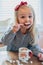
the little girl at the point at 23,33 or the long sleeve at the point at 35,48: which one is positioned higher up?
the little girl at the point at 23,33

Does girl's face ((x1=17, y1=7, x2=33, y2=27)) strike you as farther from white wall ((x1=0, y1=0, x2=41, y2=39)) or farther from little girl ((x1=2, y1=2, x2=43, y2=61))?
white wall ((x1=0, y1=0, x2=41, y2=39))

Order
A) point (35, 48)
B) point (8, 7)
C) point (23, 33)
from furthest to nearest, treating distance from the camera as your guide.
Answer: point (8, 7), point (23, 33), point (35, 48)

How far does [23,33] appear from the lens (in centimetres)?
169

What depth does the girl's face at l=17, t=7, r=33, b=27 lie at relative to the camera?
158 centimetres

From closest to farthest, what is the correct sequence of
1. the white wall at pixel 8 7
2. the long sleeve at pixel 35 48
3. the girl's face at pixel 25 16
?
1. the long sleeve at pixel 35 48
2. the girl's face at pixel 25 16
3. the white wall at pixel 8 7

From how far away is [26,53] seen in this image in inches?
51.2

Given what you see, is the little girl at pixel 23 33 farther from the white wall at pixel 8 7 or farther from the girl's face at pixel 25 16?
the white wall at pixel 8 7

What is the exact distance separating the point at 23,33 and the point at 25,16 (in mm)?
187

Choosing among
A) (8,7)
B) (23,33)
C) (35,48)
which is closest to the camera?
(35,48)

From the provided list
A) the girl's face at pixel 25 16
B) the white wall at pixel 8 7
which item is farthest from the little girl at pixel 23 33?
the white wall at pixel 8 7

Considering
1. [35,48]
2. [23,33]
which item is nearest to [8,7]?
[23,33]

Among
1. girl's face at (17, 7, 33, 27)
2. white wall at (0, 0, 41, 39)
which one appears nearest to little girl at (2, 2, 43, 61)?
girl's face at (17, 7, 33, 27)

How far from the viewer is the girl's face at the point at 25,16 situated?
158 centimetres

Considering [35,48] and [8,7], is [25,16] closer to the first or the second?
[35,48]
